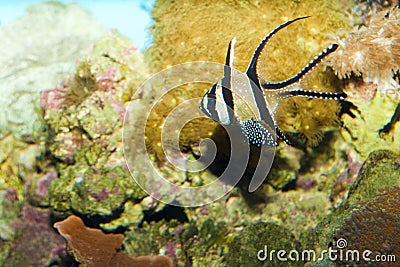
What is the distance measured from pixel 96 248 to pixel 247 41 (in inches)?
92.7

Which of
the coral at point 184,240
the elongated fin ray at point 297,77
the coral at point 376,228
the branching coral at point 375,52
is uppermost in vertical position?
the branching coral at point 375,52

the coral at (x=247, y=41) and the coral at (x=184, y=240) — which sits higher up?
the coral at (x=247, y=41)

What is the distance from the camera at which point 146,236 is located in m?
3.85

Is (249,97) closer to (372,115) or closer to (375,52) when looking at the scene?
(375,52)

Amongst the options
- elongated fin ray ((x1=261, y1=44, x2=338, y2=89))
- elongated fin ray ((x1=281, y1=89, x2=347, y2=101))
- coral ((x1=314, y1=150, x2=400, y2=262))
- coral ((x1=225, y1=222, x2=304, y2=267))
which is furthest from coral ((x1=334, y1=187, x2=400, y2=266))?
elongated fin ray ((x1=261, y1=44, x2=338, y2=89))

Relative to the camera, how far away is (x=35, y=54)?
14.8 ft

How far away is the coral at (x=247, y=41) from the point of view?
3346 millimetres

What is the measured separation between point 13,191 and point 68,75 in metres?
1.48

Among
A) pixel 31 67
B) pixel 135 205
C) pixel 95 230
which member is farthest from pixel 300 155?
pixel 31 67

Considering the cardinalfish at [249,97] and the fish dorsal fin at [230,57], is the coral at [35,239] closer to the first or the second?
the cardinalfish at [249,97]

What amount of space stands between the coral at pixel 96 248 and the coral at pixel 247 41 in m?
0.95

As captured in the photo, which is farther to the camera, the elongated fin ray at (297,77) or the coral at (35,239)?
the coral at (35,239)

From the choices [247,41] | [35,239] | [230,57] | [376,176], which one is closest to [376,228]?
[376,176]

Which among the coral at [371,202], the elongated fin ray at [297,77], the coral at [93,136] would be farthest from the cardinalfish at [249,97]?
the coral at [93,136]
